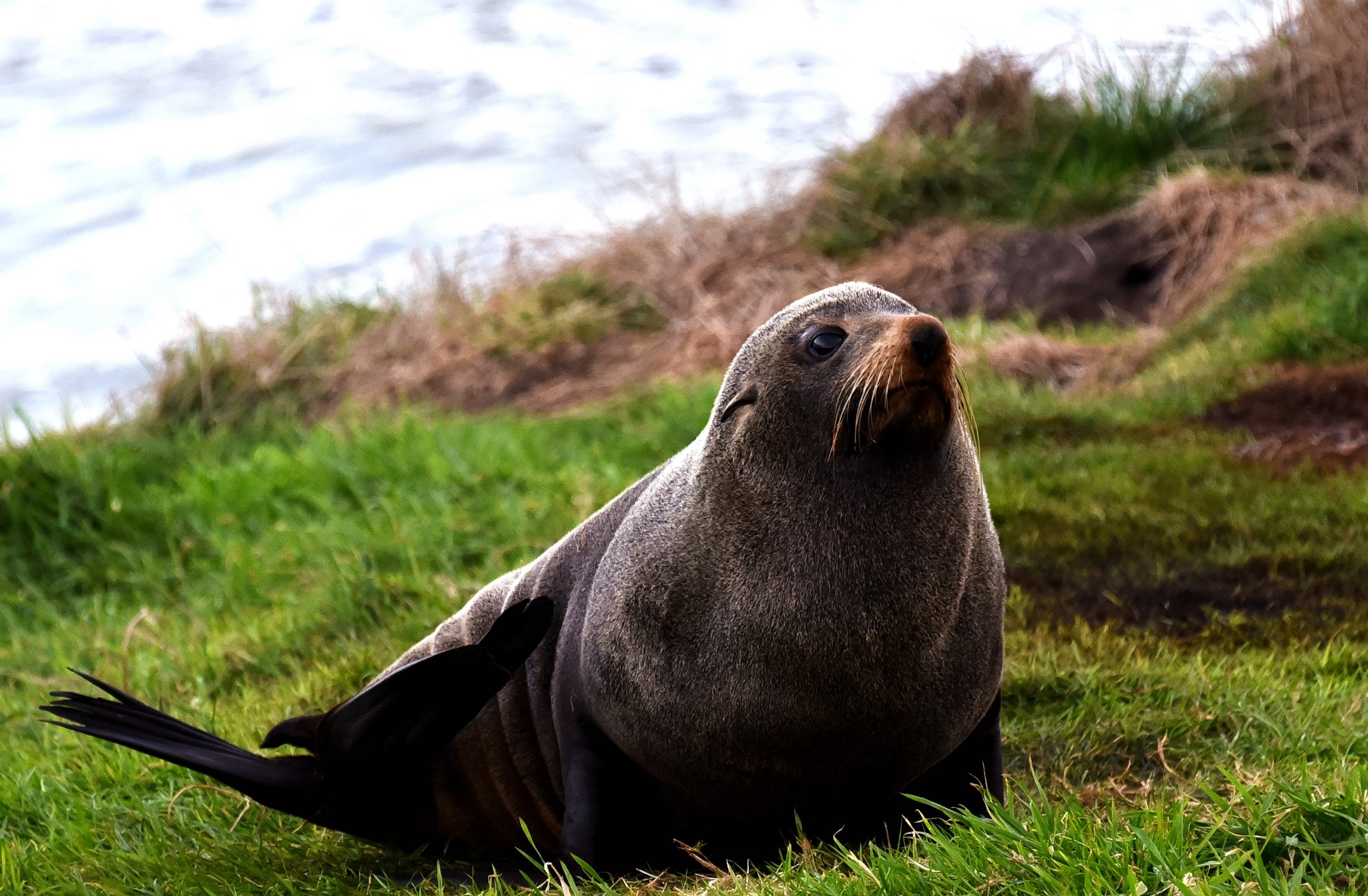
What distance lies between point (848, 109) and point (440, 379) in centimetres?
429

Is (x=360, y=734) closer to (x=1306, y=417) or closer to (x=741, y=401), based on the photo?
(x=741, y=401)

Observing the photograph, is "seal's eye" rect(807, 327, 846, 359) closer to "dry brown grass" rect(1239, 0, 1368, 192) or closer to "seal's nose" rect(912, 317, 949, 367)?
"seal's nose" rect(912, 317, 949, 367)

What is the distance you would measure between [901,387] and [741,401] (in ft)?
1.56

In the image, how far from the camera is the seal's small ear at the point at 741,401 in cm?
321

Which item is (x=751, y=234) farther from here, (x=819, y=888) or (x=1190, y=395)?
(x=819, y=888)

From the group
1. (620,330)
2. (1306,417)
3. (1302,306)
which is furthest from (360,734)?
(620,330)

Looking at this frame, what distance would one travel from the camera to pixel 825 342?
313cm

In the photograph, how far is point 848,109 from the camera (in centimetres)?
1272

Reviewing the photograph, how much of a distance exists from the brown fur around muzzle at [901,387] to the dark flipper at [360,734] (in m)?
0.90

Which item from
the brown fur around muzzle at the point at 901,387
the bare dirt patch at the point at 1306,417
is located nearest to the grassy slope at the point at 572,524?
the bare dirt patch at the point at 1306,417

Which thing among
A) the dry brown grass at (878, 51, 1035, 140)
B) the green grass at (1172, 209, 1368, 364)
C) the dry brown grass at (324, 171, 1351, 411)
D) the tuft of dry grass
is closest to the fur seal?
the green grass at (1172, 209, 1368, 364)

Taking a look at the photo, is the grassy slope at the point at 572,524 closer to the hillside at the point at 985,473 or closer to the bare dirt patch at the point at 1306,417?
the hillside at the point at 985,473

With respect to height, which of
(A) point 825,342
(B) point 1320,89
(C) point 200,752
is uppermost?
(A) point 825,342

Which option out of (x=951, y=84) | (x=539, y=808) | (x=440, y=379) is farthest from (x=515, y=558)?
(x=951, y=84)
